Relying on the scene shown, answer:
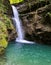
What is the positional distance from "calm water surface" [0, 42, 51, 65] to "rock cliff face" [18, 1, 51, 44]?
1.78 m

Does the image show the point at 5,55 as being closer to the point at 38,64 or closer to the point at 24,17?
the point at 38,64

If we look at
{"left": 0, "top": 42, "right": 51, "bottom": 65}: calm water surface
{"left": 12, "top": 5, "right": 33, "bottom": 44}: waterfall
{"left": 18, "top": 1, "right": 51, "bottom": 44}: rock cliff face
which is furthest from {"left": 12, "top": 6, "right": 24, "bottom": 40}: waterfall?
{"left": 0, "top": 42, "right": 51, "bottom": 65}: calm water surface

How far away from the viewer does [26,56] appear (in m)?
15.2

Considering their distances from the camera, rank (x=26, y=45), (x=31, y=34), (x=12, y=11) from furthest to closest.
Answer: (x=12, y=11), (x=31, y=34), (x=26, y=45)

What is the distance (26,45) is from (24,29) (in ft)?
9.66

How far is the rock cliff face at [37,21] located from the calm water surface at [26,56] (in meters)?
1.78

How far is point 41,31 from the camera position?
66.0 feet

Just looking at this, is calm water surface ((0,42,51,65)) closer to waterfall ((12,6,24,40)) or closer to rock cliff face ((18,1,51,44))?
rock cliff face ((18,1,51,44))

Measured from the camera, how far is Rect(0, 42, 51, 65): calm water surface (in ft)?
A: 44.0

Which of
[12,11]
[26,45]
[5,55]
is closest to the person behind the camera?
[5,55]

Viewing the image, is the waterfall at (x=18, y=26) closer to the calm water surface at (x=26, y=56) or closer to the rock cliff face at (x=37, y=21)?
the rock cliff face at (x=37, y=21)

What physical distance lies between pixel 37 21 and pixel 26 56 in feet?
20.1

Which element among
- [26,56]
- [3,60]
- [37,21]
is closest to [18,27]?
[37,21]

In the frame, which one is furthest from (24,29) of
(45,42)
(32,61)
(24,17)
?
(32,61)
